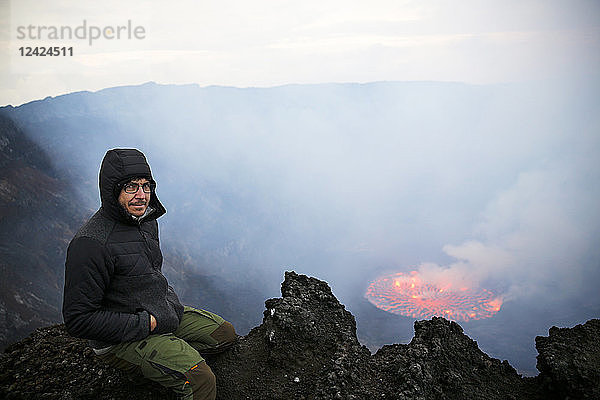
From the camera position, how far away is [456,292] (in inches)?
3401

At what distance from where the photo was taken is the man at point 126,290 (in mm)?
3609

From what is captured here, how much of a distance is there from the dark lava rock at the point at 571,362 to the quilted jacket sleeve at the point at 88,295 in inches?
217

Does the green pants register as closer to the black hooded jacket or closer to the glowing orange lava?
the black hooded jacket

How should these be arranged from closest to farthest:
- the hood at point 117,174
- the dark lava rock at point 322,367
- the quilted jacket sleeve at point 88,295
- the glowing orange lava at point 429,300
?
the quilted jacket sleeve at point 88,295, the hood at point 117,174, the dark lava rock at point 322,367, the glowing orange lava at point 429,300

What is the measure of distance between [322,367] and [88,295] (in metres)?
3.16

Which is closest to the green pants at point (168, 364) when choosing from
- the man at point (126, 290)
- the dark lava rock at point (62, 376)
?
the man at point (126, 290)

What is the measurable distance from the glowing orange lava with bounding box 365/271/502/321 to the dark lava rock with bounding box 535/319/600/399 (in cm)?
7311

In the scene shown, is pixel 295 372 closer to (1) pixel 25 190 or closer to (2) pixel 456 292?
(1) pixel 25 190

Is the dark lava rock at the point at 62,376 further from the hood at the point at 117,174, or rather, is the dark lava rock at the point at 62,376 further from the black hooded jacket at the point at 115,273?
the hood at the point at 117,174

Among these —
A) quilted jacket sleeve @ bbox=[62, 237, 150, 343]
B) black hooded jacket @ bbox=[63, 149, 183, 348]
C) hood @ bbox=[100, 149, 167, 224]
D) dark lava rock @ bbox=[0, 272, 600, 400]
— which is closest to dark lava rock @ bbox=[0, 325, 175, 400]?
dark lava rock @ bbox=[0, 272, 600, 400]

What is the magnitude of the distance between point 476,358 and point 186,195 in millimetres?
79506

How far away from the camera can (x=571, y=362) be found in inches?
198

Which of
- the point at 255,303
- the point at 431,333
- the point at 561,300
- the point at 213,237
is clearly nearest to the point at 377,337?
the point at 255,303

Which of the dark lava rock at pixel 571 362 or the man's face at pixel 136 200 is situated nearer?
the man's face at pixel 136 200
